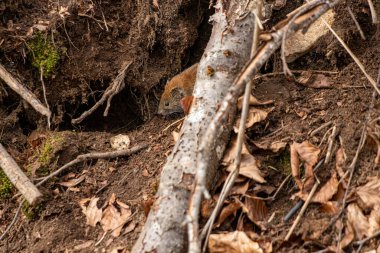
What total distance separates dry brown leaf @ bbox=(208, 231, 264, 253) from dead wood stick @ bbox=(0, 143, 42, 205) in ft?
5.07

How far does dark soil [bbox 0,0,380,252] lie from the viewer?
308 centimetres

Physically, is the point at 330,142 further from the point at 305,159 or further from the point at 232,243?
the point at 232,243

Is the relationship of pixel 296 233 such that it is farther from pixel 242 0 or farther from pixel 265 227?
pixel 242 0

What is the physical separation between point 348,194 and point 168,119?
7.94 ft

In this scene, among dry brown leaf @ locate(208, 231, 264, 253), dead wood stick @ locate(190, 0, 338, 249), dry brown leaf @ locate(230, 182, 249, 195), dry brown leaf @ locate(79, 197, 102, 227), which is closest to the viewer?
dead wood stick @ locate(190, 0, 338, 249)

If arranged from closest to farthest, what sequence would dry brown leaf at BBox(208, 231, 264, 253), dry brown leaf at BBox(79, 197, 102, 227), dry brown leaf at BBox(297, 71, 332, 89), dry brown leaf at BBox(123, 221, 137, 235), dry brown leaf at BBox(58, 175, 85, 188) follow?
dry brown leaf at BBox(208, 231, 264, 253)
dry brown leaf at BBox(123, 221, 137, 235)
dry brown leaf at BBox(79, 197, 102, 227)
dry brown leaf at BBox(297, 71, 332, 89)
dry brown leaf at BBox(58, 175, 85, 188)

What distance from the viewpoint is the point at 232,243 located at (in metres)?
2.60

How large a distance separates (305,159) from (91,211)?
1.62 meters

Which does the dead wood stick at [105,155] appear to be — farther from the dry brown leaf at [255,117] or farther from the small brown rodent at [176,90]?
the dry brown leaf at [255,117]

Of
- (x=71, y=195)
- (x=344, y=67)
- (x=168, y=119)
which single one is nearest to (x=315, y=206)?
(x=344, y=67)

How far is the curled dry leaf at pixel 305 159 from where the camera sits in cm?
280

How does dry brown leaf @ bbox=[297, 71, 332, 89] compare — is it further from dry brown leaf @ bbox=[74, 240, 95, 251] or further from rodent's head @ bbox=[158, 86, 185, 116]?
dry brown leaf @ bbox=[74, 240, 95, 251]

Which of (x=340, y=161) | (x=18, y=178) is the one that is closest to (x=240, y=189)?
(x=340, y=161)

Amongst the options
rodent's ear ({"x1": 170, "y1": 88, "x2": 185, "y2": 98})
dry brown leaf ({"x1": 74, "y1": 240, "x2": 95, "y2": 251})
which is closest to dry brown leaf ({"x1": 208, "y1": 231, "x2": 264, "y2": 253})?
dry brown leaf ({"x1": 74, "y1": 240, "x2": 95, "y2": 251})
